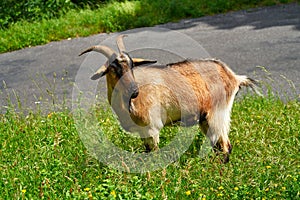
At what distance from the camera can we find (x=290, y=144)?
519cm

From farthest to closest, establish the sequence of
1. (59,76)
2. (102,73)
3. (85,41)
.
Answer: (85,41) < (59,76) < (102,73)

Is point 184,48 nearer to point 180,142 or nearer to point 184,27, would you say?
point 184,27

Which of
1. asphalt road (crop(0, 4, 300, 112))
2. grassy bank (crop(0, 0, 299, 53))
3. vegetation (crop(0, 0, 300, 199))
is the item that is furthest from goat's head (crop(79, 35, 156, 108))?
grassy bank (crop(0, 0, 299, 53))

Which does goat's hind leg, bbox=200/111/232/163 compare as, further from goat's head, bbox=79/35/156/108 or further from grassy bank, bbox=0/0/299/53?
grassy bank, bbox=0/0/299/53

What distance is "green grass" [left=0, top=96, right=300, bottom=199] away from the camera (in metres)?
4.36

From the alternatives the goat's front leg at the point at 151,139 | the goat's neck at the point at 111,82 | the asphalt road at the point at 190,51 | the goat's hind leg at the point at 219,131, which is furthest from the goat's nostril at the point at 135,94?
the asphalt road at the point at 190,51

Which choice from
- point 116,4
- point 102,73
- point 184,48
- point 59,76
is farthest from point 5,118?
point 116,4

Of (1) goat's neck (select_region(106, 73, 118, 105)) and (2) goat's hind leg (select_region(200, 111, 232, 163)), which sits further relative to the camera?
(2) goat's hind leg (select_region(200, 111, 232, 163))

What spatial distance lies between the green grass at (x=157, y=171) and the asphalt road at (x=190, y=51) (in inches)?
70.0

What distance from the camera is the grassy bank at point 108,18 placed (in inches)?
447

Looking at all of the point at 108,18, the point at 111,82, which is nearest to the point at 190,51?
the point at 108,18

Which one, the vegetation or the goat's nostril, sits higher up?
the goat's nostril

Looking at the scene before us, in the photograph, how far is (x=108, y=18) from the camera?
38.1ft

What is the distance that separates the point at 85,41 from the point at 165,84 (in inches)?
234
